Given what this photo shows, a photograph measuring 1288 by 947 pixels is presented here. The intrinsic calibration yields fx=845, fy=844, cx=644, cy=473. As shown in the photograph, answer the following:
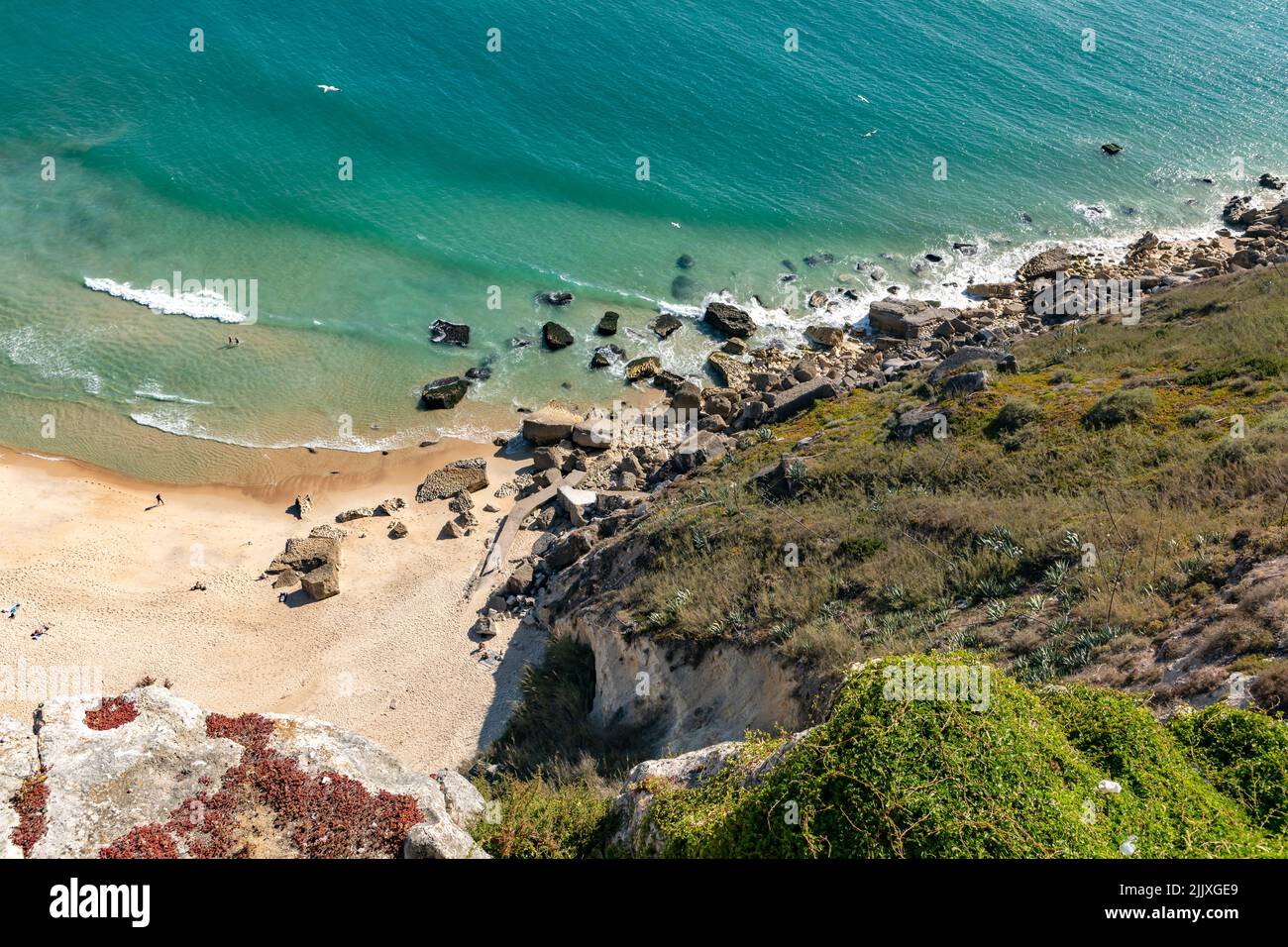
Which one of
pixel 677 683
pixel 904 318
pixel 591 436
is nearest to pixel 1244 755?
pixel 677 683

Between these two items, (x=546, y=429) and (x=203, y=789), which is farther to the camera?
(x=546, y=429)

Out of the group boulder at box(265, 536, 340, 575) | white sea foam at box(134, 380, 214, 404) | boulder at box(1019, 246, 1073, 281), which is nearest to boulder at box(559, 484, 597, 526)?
boulder at box(265, 536, 340, 575)

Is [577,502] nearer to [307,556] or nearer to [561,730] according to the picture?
[307,556]

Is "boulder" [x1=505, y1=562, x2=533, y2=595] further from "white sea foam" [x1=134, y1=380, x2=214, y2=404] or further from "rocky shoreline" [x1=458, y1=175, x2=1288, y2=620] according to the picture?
"white sea foam" [x1=134, y1=380, x2=214, y2=404]

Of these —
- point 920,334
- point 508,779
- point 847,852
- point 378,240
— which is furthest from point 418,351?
point 847,852

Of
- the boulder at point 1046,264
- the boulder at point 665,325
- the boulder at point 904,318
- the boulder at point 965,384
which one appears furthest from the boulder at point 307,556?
the boulder at point 1046,264

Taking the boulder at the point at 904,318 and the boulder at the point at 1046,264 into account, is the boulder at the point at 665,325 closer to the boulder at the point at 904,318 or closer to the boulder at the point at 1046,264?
the boulder at the point at 904,318
